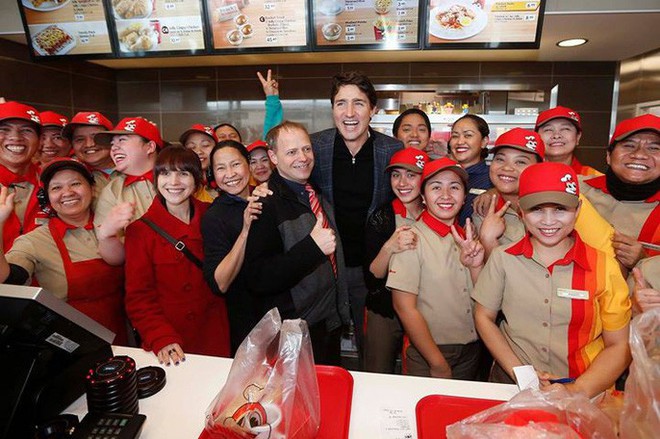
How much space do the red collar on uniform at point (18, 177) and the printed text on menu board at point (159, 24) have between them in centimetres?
133

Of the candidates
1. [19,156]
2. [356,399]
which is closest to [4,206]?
[19,156]

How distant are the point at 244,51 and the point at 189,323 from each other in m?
2.24

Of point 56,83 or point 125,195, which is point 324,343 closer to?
point 125,195

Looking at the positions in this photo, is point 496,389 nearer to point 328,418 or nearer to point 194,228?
point 328,418

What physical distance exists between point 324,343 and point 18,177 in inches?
84.9

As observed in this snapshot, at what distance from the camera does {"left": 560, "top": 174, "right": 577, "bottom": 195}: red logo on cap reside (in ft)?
4.85

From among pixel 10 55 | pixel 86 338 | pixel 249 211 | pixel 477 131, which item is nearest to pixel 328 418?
pixel 86 338

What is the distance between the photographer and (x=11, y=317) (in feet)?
3.07

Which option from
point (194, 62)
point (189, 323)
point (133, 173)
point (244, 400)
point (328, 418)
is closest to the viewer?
point (244, 400)

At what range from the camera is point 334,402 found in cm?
111

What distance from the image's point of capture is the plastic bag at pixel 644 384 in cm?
73

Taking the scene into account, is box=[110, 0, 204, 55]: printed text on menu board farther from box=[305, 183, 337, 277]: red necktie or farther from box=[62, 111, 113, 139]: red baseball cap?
box=[305, 183, 337, 277]: red necktie

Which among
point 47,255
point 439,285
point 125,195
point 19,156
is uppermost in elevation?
point 19,156

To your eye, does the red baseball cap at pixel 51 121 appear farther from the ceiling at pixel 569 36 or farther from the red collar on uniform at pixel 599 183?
the red collar on uniform at pixel 599 183
